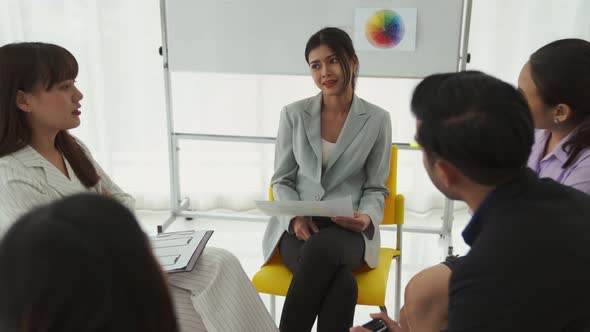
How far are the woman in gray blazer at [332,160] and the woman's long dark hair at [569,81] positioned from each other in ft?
2.04

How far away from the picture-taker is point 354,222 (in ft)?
6.31

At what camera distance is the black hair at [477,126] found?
1.03m

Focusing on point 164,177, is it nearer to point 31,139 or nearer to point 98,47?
point 98,47

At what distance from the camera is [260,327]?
5.71ft

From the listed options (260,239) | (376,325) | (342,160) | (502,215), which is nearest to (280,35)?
(342,160)

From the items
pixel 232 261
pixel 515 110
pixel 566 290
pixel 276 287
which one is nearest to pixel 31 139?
pixel 232 261

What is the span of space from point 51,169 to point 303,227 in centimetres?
84

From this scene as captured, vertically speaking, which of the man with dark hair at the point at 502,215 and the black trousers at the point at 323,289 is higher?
the man with dark hair at the point at 502,215

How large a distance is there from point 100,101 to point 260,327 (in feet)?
7.34

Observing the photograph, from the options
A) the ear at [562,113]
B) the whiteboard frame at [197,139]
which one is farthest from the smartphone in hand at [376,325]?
the whiteboard frame at [197,139]

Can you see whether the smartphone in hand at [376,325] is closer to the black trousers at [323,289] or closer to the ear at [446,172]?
the black trousers at [323,289]

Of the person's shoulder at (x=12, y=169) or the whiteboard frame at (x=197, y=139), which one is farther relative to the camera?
the whiteboard frame at (x=197, y=139)

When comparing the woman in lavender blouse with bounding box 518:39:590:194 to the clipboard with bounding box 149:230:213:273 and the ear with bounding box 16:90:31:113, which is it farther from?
the ear with bounding box 16:90:31:113

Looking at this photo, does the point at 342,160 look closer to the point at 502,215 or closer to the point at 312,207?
the point at 312,207
